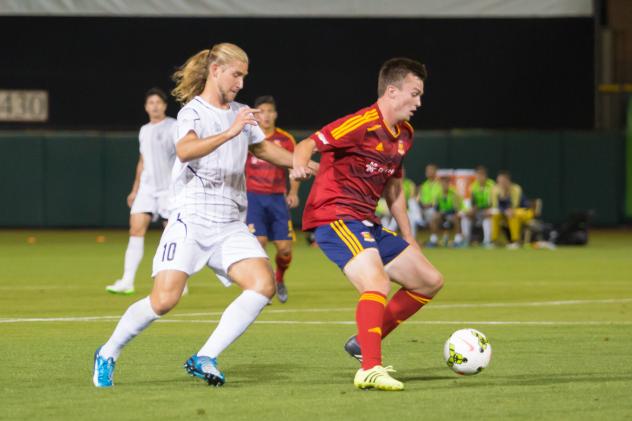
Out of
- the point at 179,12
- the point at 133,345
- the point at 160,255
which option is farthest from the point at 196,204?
the point at 179,12

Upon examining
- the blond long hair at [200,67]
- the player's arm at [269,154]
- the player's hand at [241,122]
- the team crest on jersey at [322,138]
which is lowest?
the player's arm at [269,154]

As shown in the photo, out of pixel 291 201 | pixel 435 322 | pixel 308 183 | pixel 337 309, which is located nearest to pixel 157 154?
pixel 291 201

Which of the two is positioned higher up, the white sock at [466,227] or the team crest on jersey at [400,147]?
the team crest on jersey at [400,147]

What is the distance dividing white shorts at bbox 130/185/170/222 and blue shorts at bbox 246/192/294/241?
3.57ft

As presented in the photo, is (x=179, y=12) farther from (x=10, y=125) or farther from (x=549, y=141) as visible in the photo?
(x=549, y=141)

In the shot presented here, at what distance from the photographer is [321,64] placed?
36.3m

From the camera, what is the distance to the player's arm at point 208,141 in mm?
8266

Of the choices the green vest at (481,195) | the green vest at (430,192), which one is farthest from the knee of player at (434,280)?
the green vest at (430,192)

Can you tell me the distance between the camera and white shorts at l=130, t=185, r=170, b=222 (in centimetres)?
1591

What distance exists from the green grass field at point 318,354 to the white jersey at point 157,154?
4.61 feet

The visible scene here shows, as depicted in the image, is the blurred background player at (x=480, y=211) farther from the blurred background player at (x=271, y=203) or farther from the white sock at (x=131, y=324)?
the white sock at (x=131, y=324)

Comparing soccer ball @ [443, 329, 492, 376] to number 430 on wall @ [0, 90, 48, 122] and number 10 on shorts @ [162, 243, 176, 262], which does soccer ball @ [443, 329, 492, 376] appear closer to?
number 10 on shorts @ [162, 243, 176, 262]

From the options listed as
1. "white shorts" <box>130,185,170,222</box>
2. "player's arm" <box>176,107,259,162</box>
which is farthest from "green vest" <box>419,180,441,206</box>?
"player's arm" <box>176,107,259,162</box>

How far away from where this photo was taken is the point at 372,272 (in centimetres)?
883
